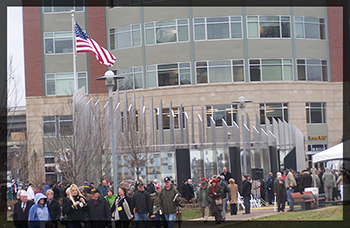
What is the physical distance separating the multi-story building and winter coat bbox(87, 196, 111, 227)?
Answer: 100 ft

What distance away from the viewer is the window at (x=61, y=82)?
4950cm

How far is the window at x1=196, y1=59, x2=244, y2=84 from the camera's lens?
45.9 metres

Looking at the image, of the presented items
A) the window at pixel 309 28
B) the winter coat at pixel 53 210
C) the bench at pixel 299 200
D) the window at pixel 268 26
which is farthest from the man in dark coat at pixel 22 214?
the window at pixel 309 28

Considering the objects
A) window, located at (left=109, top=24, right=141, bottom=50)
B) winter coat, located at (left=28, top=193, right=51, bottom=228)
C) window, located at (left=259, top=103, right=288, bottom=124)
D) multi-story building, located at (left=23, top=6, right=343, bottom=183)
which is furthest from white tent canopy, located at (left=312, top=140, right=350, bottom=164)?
window, located at (left=109, top=24, right=141, bottom=50)

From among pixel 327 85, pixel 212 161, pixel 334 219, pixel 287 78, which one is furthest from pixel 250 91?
pixel 334 219

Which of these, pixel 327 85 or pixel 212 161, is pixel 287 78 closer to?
pixel 327 85

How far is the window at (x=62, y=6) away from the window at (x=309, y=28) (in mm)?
19073

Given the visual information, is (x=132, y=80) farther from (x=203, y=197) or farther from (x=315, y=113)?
(x=203, y=197)

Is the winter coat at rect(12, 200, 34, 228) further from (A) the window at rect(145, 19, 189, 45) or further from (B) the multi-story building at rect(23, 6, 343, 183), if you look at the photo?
(A) the window at rect(145, 19, 189, 45)

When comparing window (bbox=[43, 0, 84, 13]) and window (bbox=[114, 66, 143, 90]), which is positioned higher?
window (bbox=[43, 0, 84, 13])

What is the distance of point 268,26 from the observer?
1831 inches

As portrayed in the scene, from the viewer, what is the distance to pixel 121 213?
16.3 m

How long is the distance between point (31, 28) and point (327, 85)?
26.5 m

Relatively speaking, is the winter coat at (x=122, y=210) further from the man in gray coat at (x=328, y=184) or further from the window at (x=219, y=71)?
the window at (x=219, y=71)
